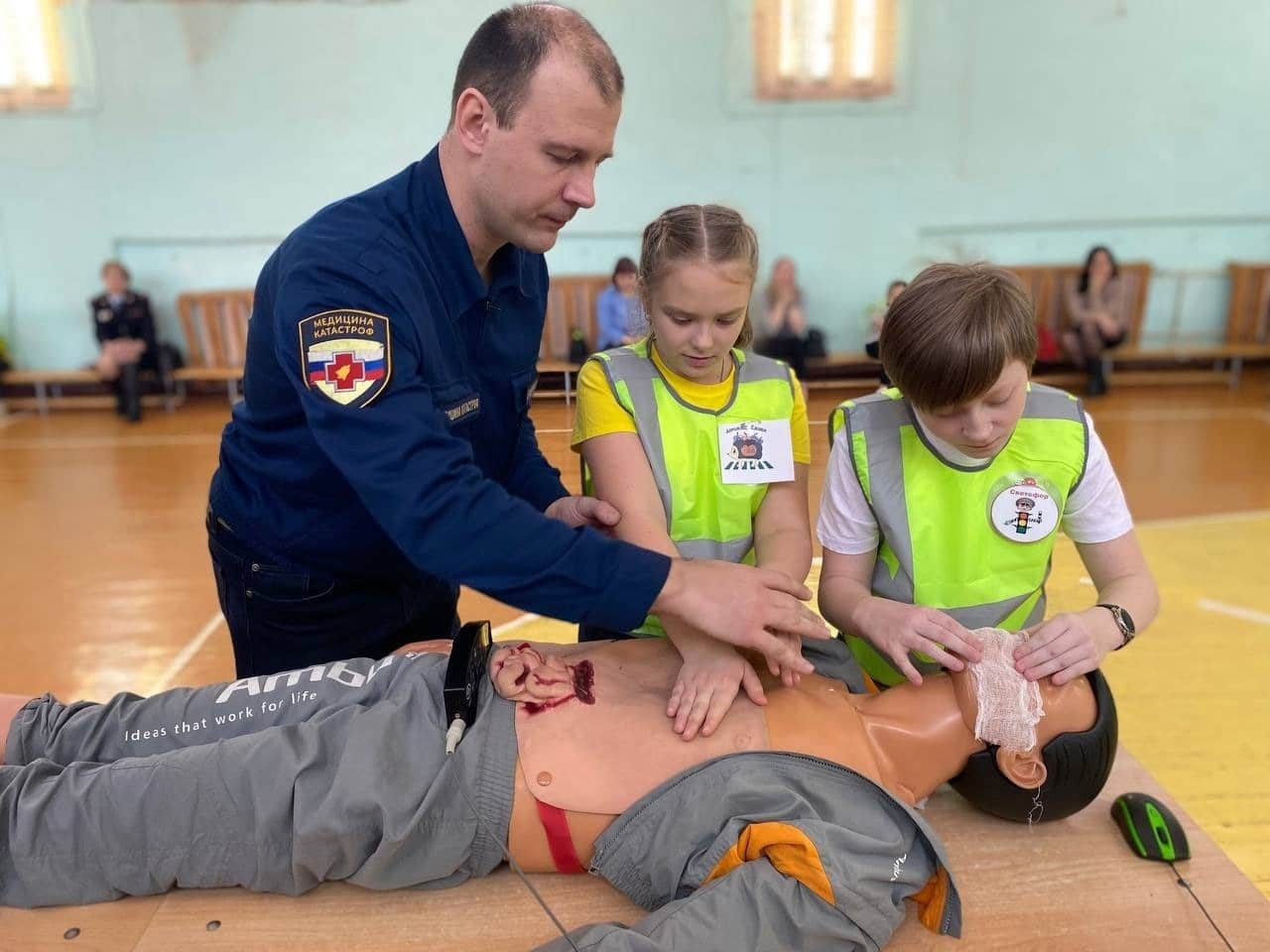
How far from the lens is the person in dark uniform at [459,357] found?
4.04ft

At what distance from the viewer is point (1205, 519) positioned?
12.9 ft

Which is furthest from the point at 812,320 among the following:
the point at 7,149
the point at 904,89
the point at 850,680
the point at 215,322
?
the point at 7,149

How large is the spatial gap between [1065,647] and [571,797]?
0.81 m

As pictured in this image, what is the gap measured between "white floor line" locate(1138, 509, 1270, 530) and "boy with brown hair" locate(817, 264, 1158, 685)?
8.61 ft

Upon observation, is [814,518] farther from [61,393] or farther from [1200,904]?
[61,393]

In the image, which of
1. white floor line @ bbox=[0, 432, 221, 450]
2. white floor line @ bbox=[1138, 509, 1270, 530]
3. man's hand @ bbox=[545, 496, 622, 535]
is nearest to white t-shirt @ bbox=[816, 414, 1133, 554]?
man's hand @ bbox=[545, 496, 622, 535]

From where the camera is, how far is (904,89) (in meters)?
6.41

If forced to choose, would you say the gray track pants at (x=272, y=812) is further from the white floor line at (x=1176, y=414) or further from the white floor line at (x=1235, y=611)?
the white floor line at (x=1176, y=414)

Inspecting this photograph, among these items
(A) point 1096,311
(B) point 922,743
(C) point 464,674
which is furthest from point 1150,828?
(A) point 1096,311

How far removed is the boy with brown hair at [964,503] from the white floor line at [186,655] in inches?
84.8

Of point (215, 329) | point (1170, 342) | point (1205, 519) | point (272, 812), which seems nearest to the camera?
point (272, 812)

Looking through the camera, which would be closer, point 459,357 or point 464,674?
point 464,674

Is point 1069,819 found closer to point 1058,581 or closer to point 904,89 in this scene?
point 1058,581

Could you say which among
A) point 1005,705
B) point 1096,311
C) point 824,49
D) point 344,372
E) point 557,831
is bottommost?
point 557,831
